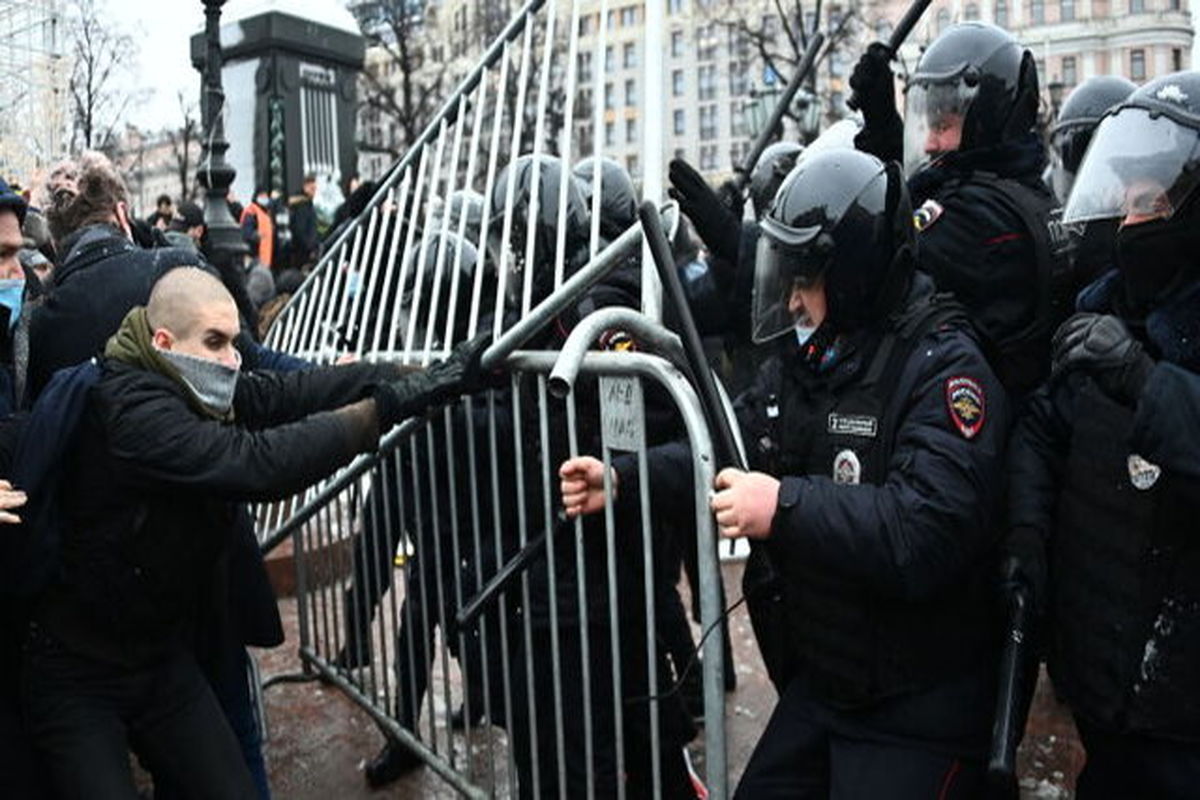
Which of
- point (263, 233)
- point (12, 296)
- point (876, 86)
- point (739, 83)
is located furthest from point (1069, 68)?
point (12, 296)

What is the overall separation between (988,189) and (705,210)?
974 millimetres

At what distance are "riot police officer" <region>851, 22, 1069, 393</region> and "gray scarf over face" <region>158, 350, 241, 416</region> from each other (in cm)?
190

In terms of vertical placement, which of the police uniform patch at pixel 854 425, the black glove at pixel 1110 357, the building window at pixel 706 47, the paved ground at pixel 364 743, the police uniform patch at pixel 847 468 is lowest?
the paved ground at pixel 364 743

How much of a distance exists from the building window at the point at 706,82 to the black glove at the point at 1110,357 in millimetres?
95800

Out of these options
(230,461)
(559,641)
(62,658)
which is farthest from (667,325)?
(62,658)

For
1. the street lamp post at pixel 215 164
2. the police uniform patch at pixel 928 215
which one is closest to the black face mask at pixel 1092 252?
the police uniform patch at pixel 928 215

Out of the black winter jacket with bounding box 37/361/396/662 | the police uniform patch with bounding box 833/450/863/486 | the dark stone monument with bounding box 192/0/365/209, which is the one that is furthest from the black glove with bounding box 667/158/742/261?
the dark stone monument with bounding box 192/0/365/209

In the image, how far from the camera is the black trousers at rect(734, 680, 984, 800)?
7.70 ft

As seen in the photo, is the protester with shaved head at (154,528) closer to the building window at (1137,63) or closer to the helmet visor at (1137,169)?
the helmet visor at (1137,169)

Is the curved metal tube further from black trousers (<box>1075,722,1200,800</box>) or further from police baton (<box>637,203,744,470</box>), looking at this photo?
black trousers (<box>1075,722,1200,800</box>)

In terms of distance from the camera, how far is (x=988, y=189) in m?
3.09

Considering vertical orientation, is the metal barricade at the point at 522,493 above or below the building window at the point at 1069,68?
below

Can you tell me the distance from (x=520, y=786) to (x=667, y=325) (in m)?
1.51

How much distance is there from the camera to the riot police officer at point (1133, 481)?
209 cm
